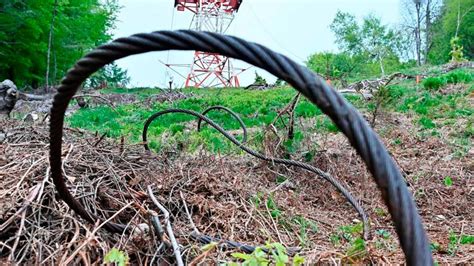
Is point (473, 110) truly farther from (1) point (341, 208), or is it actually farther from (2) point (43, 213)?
(2) point (43, 213)

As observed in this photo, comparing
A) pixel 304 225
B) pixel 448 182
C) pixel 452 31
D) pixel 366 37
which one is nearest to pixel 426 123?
pixel 448 182

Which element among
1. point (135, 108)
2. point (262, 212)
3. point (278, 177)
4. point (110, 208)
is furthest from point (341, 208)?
point (135, 108)

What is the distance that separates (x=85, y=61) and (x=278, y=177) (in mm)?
2407

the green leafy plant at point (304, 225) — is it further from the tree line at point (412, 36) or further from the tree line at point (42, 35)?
the tree line at point (412, 36)

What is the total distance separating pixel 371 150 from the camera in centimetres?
48

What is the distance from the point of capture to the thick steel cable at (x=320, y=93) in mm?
451

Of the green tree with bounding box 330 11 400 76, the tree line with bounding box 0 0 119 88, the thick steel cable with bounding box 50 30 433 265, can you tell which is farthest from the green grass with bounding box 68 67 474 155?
→ the green tree with bounding box 330 11 400 76

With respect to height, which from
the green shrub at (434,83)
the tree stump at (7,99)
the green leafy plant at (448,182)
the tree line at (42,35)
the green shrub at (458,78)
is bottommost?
the green leafy plant at (448,182)

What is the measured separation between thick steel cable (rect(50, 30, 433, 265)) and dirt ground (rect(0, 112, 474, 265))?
63cm

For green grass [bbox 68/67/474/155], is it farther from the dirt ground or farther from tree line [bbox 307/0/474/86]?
tree line [bbox 307/0/474/86]

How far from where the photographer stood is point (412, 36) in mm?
33844

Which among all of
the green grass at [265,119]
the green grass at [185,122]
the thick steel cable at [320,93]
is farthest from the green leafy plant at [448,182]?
the thick steel cable at [320,93]

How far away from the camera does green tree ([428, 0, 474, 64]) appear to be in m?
30.0

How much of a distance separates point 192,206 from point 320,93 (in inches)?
58.2
